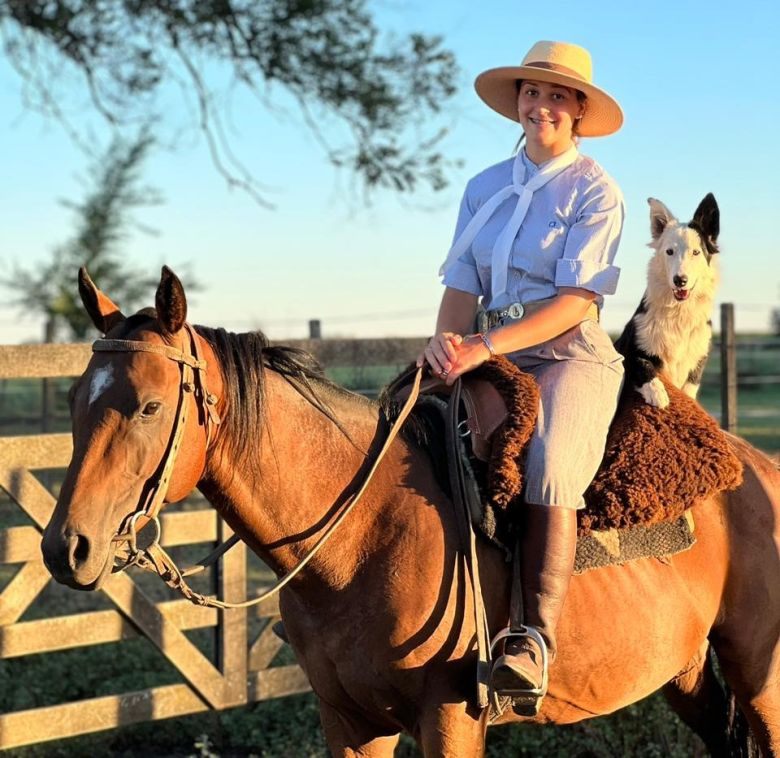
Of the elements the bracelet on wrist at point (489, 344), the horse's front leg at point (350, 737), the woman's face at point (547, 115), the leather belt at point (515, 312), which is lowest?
the horse's front leg at point (350, 737)

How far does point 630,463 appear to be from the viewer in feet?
11.0

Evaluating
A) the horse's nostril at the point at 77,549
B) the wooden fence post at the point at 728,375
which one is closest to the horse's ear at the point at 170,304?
the horse's nostril at the point at 77,549

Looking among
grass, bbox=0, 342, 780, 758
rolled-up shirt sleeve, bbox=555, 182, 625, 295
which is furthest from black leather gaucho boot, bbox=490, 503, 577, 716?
grass, bbox=0, 342, 780, 758

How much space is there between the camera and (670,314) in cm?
390

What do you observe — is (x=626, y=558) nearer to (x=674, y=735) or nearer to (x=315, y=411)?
(x=315, y=411)

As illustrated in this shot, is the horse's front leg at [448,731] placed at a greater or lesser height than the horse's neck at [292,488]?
lesser

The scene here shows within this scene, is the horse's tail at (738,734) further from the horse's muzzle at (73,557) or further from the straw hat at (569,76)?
the horse's muzzle at (73,557)

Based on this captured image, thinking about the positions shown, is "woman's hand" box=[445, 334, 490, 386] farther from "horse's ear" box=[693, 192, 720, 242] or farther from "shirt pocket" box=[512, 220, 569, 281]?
"horse's ear" box=[693, 192, 720, 242]

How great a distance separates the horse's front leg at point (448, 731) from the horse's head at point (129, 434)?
0.99 m

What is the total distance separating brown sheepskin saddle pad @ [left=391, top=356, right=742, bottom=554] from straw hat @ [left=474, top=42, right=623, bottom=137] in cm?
94

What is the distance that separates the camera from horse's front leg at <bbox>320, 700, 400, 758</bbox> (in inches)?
127

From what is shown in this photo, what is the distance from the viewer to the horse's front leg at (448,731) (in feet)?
9.73

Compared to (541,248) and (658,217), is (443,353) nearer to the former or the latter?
(541,248)

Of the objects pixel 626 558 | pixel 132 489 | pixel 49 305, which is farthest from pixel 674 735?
pixel 49 305
